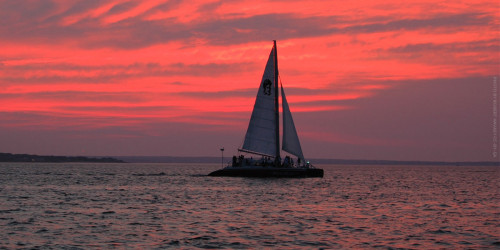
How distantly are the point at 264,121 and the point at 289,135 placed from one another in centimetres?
428

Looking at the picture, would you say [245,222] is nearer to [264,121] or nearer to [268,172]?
[268,172]

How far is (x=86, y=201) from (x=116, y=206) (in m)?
6.10

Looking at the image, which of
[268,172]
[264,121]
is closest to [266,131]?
[264,121]

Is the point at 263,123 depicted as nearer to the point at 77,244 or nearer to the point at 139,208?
the point at 139,208

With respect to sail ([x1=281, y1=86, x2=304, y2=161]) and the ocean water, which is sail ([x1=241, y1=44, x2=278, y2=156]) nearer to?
sail ([x1=281, y1=86, x2=304, y2=161])

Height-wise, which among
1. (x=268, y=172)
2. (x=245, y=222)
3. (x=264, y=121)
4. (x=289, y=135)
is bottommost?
(x=245, y=222)

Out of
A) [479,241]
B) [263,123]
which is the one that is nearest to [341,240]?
[479,241]

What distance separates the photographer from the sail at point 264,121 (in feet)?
272

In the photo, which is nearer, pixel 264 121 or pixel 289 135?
pixel 264 121

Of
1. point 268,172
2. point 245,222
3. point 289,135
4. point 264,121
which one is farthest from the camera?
point 289,135

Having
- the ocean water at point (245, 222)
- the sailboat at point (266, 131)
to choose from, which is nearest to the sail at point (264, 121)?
the sailboat at point (266, 131)

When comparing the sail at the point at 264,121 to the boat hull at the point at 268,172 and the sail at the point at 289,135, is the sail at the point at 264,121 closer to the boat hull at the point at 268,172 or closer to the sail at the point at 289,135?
the sail at the point at 289,135

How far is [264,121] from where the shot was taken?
82938mm

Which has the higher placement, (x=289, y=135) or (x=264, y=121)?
(x=264, y=121)
